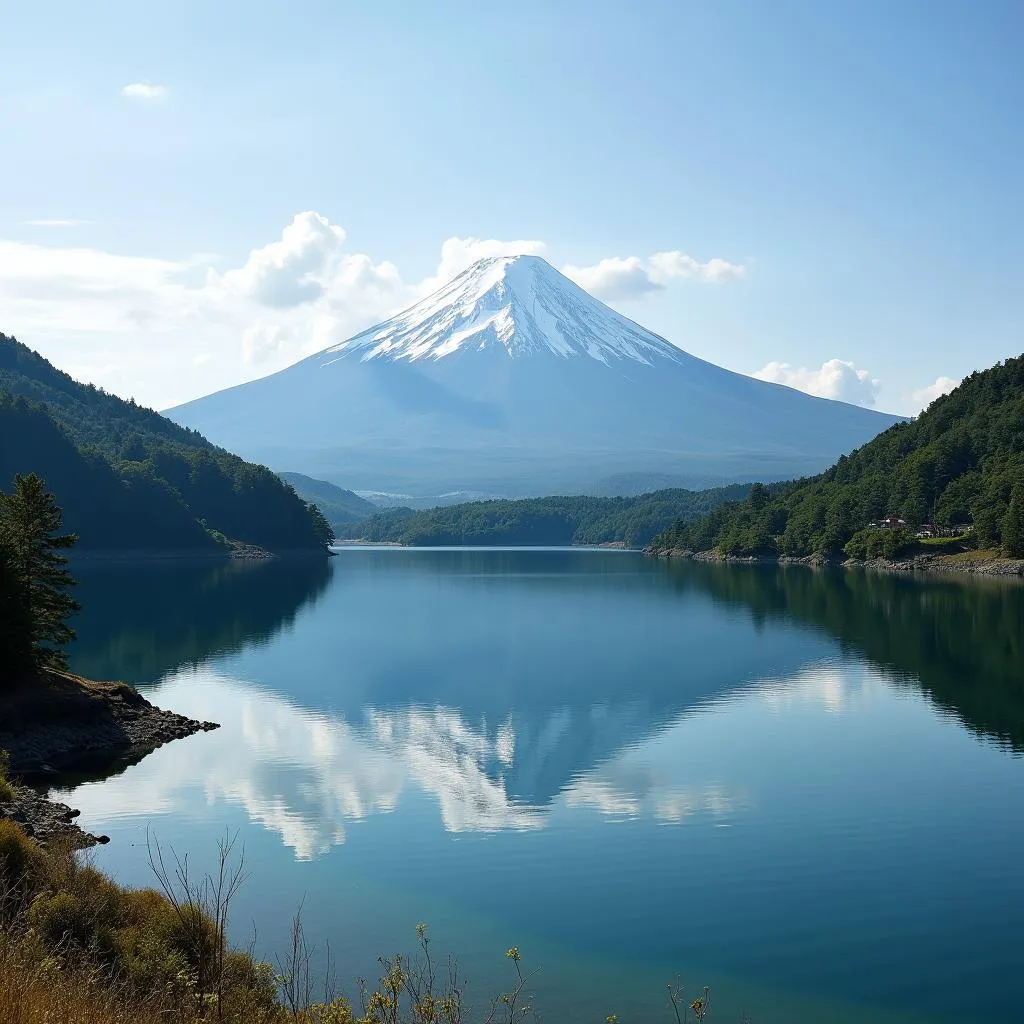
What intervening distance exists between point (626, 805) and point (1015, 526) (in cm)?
8994

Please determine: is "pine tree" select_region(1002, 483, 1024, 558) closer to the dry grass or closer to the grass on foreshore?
the grass on foreshore

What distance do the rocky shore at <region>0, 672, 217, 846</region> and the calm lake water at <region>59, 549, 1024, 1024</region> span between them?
1140mm

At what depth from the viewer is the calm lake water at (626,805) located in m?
16.9

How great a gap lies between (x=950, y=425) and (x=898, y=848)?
430ft

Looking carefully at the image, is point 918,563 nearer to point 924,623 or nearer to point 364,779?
point 924,623

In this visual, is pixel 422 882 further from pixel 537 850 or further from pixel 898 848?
pixel 898 848

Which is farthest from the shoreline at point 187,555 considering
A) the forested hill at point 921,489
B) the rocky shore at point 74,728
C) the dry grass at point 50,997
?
the dry grass at point 50,997

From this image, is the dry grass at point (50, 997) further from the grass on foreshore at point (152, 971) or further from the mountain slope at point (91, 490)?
the mountain slope at point (91, 490)

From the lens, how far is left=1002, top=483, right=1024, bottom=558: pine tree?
10238 centimetres

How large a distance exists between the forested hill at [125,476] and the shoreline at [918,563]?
6926 cm

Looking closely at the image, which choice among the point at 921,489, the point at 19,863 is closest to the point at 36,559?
the point at 19,863

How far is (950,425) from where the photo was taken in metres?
142

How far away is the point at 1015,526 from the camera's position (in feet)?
338

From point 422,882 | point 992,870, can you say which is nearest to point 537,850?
point 422,882
